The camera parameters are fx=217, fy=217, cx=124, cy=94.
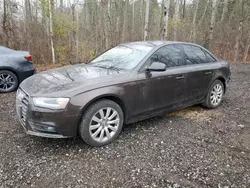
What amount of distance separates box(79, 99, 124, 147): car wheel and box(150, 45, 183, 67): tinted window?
1.16m

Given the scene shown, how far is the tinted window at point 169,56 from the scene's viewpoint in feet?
12.6

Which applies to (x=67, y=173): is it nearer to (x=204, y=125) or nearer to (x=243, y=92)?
(x=204, y=125)

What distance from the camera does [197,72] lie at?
14.3ft

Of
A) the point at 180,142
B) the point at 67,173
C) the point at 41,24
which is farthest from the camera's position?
the point at 41,24

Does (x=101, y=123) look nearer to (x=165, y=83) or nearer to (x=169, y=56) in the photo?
(x=165, y=83)

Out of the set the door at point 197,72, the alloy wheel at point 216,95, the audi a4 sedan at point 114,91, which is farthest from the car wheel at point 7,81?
the alloy wheel at point 216,95

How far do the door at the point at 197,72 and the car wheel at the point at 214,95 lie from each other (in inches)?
8.2

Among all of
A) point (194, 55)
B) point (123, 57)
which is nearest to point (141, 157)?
point (123, 57)

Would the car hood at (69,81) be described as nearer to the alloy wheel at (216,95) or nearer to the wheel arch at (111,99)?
the wheel arch at (111,99)

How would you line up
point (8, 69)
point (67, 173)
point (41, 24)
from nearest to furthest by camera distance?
point (67, 173) < point (8, 69) < point (41, 24)

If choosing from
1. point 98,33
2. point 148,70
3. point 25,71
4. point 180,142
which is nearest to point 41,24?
point 98,33

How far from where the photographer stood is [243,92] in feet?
20.4

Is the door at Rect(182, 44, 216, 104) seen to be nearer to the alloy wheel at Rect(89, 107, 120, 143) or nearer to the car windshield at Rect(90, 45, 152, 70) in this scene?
the car windshield at Rect(90, 45, 152, 70)

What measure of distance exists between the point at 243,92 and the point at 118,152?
4.75m
